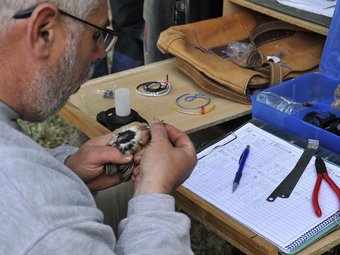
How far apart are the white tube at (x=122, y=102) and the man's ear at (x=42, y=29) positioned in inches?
23.8

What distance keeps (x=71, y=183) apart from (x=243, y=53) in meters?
1.09

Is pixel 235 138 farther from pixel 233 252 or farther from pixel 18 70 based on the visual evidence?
pixel 233 252

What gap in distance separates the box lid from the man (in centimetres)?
71

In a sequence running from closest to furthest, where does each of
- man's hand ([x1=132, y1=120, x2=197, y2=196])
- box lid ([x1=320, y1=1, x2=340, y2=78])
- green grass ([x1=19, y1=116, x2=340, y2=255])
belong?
man's hand ([x1=132, y1=120, x2=197, y2=196]) < box lid ([x1=320, y1=1, x2=340, y2=78]) < green grass ([x1=19, y1=116, x2=340, y2=255])

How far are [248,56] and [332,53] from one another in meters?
0.27

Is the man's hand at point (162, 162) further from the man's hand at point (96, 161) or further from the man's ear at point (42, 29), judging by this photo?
the man's ear at point (42, 29)

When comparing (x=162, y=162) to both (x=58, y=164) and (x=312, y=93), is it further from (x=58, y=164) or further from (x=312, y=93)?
(x=312, y=93)

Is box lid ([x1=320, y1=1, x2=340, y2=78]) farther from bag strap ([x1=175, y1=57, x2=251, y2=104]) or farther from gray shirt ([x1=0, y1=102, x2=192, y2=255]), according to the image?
gray shirt ([x1=0, y1=102, x2=192, y2=255])

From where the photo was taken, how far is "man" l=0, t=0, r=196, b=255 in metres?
0.87

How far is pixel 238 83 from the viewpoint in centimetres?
172

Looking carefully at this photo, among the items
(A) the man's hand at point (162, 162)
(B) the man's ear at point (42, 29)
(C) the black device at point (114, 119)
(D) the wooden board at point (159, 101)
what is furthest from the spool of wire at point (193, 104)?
(B) the man's ear at point (42, 29)

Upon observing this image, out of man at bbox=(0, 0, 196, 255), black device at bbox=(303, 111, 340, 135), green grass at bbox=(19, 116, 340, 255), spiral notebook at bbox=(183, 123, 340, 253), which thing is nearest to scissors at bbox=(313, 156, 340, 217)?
spiral notebook at bbox=(183, 123, 340, 253)

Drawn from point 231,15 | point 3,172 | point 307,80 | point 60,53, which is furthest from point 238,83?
point 3,172

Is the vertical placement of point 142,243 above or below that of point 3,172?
below
